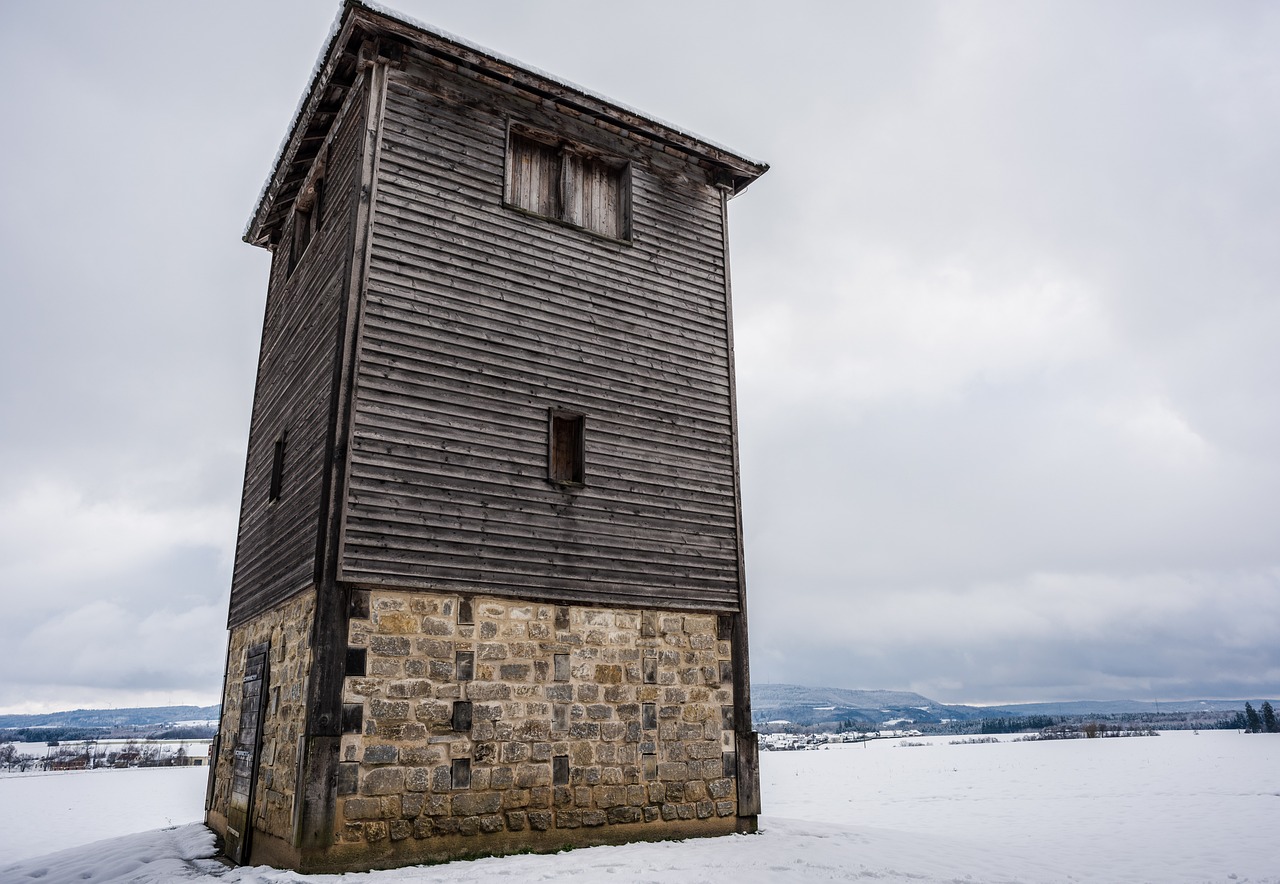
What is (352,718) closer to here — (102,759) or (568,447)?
(568,447)

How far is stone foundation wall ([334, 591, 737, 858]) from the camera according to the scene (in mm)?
8727

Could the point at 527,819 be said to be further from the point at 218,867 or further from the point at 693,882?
the point at 218,867

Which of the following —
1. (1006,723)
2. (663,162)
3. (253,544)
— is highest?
(663,162)

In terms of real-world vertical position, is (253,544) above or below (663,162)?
below

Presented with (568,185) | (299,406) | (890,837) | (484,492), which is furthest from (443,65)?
(890,837)

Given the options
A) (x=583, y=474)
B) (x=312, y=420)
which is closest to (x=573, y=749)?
(x=583, y=474)

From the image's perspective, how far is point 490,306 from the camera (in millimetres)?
10727

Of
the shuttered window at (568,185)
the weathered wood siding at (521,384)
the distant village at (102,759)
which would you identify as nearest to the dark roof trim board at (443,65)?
the weathered wood siding at (521,384)

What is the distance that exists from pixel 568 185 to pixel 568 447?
3715mm

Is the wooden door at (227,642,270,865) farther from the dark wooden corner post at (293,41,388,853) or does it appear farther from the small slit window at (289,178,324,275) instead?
the small slit window at (289,178,324,275)

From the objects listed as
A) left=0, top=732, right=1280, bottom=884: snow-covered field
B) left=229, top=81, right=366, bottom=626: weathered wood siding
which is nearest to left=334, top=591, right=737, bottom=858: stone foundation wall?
left=0, top=732, right=1280, bottom=884: snow-covered field

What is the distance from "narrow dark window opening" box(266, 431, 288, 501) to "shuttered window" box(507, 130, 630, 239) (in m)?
4.42

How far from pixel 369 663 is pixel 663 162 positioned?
8.14m

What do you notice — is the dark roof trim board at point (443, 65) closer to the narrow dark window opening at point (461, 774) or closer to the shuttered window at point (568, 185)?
the shuttered window at point (568, 185)
